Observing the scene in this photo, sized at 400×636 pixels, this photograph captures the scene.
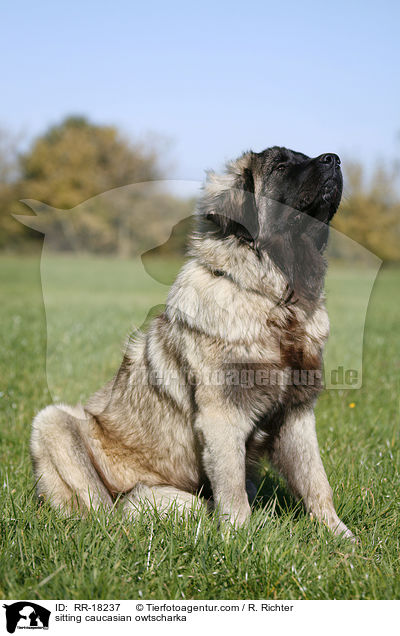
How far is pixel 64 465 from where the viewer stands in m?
2.82

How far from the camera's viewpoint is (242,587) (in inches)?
83.2

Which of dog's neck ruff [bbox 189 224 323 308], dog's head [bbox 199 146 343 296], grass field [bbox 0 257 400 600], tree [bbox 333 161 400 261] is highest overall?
tree [bbox 333 161 400 261]

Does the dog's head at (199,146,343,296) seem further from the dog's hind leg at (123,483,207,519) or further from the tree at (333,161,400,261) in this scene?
the tree at (333,161,400,261)

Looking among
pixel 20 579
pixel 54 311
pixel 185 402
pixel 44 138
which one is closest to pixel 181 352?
pixel 185 402

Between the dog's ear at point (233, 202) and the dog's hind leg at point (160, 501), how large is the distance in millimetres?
1280

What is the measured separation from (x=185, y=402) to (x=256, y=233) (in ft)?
2.99

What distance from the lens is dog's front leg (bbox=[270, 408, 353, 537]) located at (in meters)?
2.75

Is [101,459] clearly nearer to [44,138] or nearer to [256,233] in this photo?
[256,233]

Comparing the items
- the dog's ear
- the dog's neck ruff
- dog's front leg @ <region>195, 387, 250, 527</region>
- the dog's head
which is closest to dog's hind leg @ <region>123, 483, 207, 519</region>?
dog's front leg @ <region>195, 387, 250, 527</region>

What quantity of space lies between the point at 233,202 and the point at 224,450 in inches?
47.6

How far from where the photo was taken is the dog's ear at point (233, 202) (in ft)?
8.98

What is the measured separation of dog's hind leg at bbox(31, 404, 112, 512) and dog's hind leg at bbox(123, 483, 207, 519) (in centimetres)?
18
